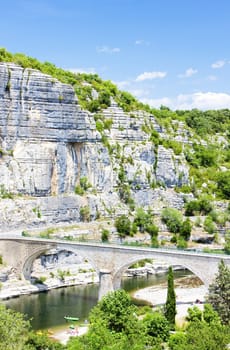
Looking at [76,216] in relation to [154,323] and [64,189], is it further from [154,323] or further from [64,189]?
[154,323]

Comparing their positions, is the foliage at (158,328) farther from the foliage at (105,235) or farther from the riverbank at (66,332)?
the foliage at (105,235)

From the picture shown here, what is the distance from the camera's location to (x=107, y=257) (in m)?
44.7

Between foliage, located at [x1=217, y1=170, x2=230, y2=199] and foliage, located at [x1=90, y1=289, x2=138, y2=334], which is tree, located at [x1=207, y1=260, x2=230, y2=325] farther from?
foliage, located at [x1=217, y1=170, x2=230, y2=199]

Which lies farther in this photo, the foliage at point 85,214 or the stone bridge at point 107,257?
the foliage at point 85,214

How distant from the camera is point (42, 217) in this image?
5759 cm

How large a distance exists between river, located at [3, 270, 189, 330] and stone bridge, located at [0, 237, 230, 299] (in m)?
2.33

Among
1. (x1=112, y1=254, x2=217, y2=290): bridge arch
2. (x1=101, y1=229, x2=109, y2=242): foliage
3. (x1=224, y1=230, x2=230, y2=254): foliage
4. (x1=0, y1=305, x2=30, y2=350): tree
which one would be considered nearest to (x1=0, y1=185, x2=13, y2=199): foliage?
(x1=101, y1=229, x2=109, y2=242): foliage

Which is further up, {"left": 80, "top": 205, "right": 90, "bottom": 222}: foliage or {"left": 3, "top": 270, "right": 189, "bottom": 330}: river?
{"left": 80, "top": 205, "right": 90, "bottom": 222}: foliage

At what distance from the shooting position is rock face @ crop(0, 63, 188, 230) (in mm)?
58469

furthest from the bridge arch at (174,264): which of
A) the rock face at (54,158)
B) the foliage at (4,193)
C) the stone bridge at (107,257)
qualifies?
the foliage at (4,193)

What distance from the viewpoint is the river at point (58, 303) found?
1572 inches

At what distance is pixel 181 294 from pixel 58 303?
30.9 ft

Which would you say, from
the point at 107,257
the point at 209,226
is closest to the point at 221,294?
the point at 107,257

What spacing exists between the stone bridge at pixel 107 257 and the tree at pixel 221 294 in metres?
4.28
